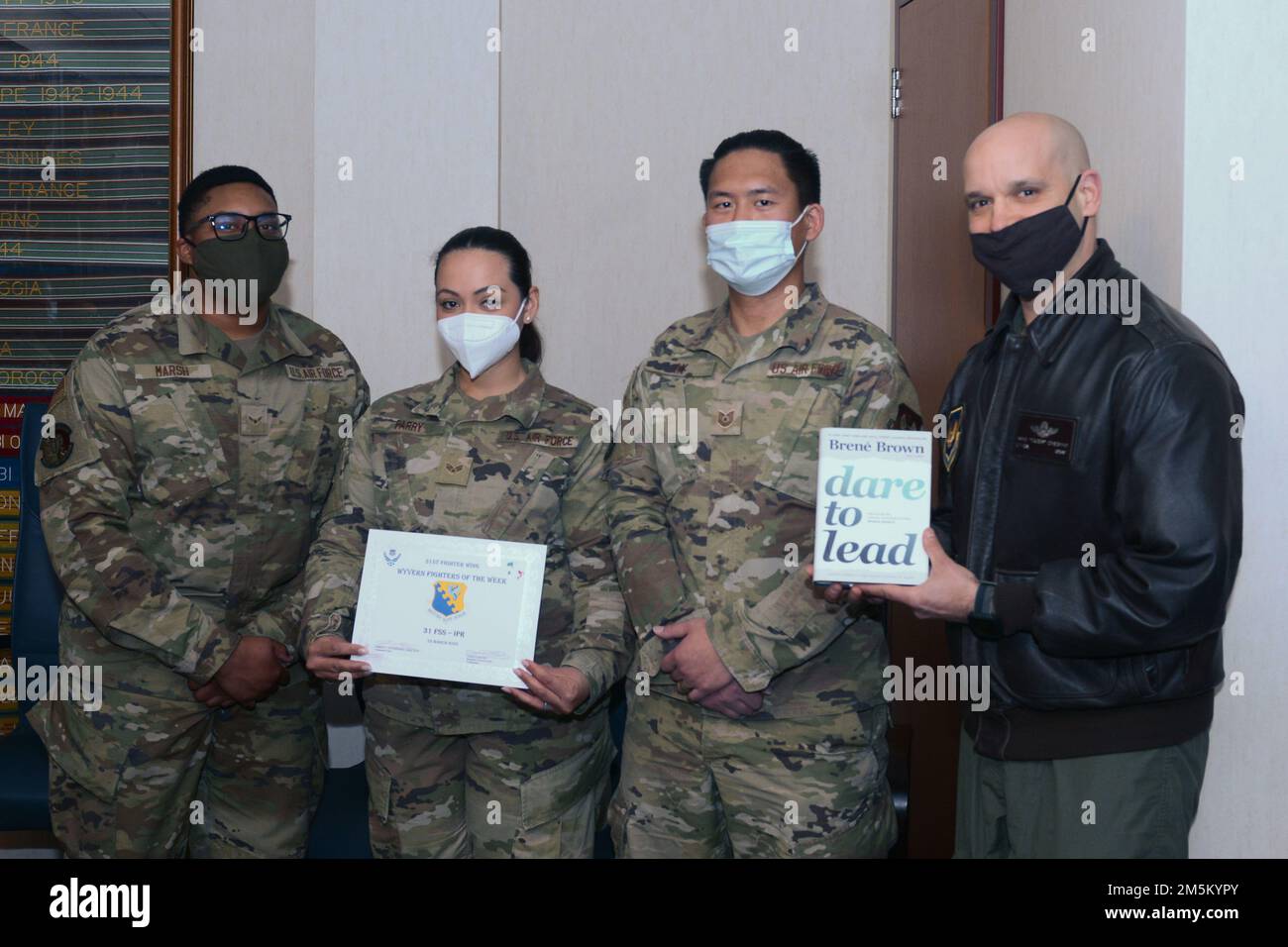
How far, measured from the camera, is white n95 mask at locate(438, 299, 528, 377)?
2.44m

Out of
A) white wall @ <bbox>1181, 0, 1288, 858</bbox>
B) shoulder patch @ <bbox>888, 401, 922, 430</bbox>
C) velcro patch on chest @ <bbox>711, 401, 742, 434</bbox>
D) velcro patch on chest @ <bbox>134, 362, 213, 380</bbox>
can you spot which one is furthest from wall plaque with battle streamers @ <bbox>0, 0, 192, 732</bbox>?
white wall @ <bbox>1181, 0, 1288, 858</bbox>

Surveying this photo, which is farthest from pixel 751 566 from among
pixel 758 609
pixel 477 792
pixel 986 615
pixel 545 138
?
pixel 545 138

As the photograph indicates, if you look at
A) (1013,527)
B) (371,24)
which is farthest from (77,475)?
(1013,527)

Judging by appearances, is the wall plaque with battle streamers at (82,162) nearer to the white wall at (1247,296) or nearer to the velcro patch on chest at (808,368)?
the velcro patch on chest at (808,368)

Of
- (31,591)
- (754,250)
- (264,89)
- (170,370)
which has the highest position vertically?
(264,89)

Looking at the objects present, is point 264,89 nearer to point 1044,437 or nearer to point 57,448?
point 57,448

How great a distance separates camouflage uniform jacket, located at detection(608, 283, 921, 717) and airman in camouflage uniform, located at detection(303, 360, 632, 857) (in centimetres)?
12

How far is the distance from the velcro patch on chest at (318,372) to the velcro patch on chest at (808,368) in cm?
113

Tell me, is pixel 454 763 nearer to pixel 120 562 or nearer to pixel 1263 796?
pixel 120 562

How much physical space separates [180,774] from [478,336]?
4.09 ft

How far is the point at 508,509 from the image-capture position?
94.0 inches

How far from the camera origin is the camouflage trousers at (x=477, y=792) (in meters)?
2.32

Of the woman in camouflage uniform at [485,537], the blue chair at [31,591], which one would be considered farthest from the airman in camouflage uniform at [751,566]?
the blue chair at [31,591]

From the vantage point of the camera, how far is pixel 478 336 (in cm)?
244
